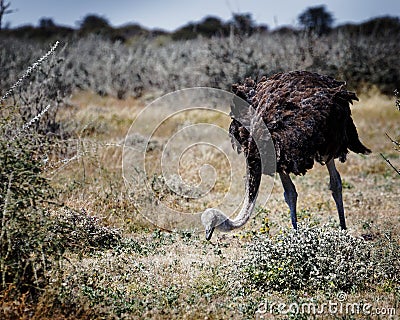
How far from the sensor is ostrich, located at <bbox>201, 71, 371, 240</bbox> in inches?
251

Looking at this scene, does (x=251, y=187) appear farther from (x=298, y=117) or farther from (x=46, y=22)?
(x=46, y=22)

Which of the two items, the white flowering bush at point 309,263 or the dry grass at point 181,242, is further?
the white flowering bush at point 309,263

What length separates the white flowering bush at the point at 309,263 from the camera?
5180 millimetres

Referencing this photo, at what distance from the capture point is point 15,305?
13.9 ft

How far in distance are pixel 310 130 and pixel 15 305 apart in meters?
3.59

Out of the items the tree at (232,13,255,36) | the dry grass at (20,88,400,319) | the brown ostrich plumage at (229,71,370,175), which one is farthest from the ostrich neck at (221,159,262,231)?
the tree at (232,13,255,36)

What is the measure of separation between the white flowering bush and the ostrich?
2.06ft

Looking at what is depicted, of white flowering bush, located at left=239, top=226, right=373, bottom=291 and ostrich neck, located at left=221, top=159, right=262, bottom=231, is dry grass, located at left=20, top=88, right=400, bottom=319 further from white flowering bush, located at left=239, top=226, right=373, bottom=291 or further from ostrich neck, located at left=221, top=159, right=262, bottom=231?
ostrich neck, located at left=221, top=159, right=262, bottom=231

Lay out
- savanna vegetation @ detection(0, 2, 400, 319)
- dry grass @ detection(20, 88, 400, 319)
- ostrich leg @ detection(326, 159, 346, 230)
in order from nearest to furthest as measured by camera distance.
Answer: savanna vegetation @ detection(0, 2, 400, 319) < dry grass @ detection(20, 88, 400, 319) < ostrich leg @ detection(326, 159, 346, 230)

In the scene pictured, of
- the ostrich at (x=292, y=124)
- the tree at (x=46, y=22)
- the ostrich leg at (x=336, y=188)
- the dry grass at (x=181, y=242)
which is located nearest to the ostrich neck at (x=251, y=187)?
the ostrich at (x=292, y=124)

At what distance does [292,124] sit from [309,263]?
1785 millimetres

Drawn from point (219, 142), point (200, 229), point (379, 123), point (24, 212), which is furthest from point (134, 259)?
point (379, 123)

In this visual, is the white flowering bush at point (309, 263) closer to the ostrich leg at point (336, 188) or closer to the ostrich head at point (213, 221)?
the ostrich head at point (213, 221)

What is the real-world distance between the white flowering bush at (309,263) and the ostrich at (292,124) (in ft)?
2.06
